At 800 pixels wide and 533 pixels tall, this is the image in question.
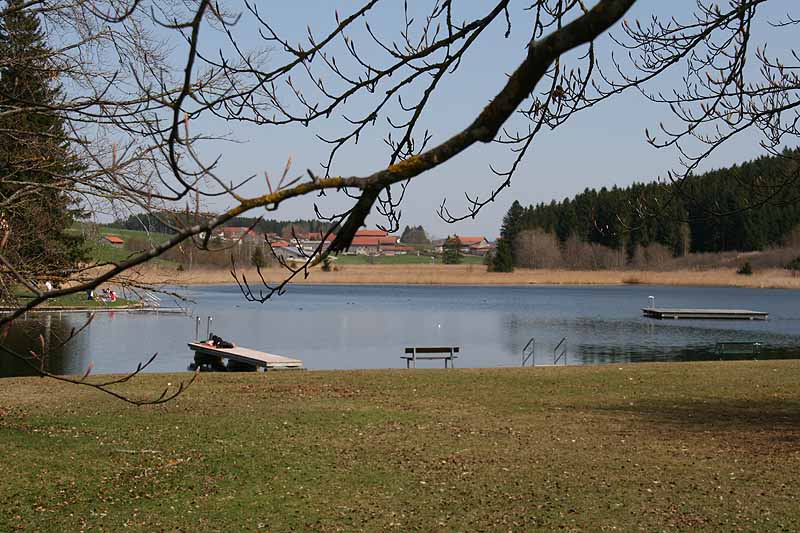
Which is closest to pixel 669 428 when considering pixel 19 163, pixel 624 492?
pixel 624 492

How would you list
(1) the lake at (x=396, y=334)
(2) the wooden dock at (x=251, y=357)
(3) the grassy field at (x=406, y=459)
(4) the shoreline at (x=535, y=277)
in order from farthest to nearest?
(4) the shoreline at (x=535, y=277), (1) the lake at (x=396, y=334), (2) the wooden dock at (x=251, y=357), (3) the grassy field at (x=406, y=459)

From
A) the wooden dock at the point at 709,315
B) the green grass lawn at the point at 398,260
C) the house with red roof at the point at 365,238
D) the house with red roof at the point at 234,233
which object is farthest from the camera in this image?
the green grass lawn at the point at 398,260

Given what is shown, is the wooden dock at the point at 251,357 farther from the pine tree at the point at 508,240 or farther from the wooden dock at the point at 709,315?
the pine tree at the point at 508,240

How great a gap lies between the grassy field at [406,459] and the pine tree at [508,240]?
74.8 meters

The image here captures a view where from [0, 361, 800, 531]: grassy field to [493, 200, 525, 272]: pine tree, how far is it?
245 ft

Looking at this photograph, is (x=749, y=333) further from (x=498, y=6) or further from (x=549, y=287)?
(x=549, y=287)

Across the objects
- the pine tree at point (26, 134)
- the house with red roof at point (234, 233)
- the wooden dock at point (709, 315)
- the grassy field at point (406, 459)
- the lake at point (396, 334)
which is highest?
the pine tree at point (26, 134)

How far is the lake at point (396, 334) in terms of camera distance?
2569 centimetres

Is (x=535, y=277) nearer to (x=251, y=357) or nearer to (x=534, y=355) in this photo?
(x=534, y=355)

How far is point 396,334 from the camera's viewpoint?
34.9 m

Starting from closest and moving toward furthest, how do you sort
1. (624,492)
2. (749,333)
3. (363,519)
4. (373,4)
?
(373,4) < (363,519) < (624,492) < (749,333)

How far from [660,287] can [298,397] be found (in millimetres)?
81998

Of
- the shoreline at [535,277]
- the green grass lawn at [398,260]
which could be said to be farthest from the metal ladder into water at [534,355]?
the green grass lawn at [398,260]

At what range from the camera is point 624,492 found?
8383 millimetres
